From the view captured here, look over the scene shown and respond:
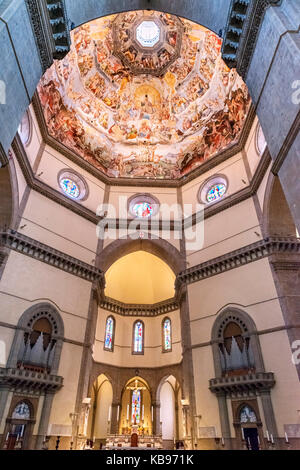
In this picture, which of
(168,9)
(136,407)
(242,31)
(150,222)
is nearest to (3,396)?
(150,222)

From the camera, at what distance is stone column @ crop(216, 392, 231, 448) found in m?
13.2

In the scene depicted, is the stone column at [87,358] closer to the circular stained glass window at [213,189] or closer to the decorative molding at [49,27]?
the circular stained glass window at [213,189]

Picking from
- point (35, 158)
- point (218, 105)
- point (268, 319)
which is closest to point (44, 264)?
point (35, 158)

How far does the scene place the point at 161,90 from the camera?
24.6 m

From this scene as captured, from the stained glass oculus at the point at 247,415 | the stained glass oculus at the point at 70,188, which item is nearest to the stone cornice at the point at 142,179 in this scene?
the stained glass oculus at the point at 70,188

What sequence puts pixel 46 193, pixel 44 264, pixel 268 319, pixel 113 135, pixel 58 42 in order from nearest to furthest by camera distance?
pixel 58 42
pixel 268 319
pixel 44 264
pixel 46 193
pixel 113 135

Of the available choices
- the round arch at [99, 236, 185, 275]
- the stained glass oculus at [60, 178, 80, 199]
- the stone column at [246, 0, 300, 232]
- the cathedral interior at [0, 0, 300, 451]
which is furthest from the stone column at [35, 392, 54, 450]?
the stone column at [246, 0, 300, 232]

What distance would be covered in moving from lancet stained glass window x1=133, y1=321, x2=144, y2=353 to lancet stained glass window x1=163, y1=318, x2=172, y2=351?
2098 mm

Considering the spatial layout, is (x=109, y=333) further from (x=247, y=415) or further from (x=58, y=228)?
(x=247, y=415)

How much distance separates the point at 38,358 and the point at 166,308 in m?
12.7

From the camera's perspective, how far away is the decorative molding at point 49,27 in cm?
681

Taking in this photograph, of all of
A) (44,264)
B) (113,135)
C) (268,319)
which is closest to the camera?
(268,319)

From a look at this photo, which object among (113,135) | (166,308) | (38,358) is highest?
(113,135)

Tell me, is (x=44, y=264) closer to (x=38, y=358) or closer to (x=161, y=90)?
(x=38, y=358)
